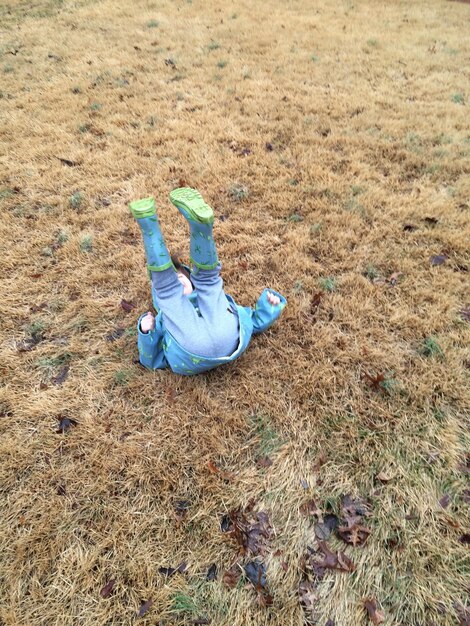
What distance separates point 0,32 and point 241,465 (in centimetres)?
947

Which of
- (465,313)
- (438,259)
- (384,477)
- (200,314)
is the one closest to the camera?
(384,477)

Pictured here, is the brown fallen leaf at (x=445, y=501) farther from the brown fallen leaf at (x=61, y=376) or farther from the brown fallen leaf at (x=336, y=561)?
the brown fallen leaf at (x=61, y=376)

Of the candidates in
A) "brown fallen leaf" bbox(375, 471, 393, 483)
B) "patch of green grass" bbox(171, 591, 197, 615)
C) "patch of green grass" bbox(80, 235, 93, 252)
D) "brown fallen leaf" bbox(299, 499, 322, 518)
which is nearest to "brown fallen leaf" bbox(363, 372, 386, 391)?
"brown fallen leaf" bbox(375, 471, 393, 483)

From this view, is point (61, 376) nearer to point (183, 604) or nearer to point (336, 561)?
point (183, 604)

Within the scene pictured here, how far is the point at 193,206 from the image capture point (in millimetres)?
2635

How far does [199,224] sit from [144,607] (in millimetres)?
2200

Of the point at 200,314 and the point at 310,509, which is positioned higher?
the point at 200,314

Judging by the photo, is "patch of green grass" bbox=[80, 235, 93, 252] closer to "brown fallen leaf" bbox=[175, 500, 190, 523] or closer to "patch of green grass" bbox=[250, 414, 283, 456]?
"patch of green grass" bbox=[250, 414, 283, 456]

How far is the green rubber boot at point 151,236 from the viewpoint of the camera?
2.65 m

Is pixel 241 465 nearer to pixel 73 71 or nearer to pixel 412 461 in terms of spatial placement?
pixel 412 461

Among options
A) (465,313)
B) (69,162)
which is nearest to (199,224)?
(465,313)

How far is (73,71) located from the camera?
20.9 feet

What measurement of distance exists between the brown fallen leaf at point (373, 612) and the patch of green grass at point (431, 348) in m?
1.67

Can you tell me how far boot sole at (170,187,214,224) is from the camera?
8.40ft
